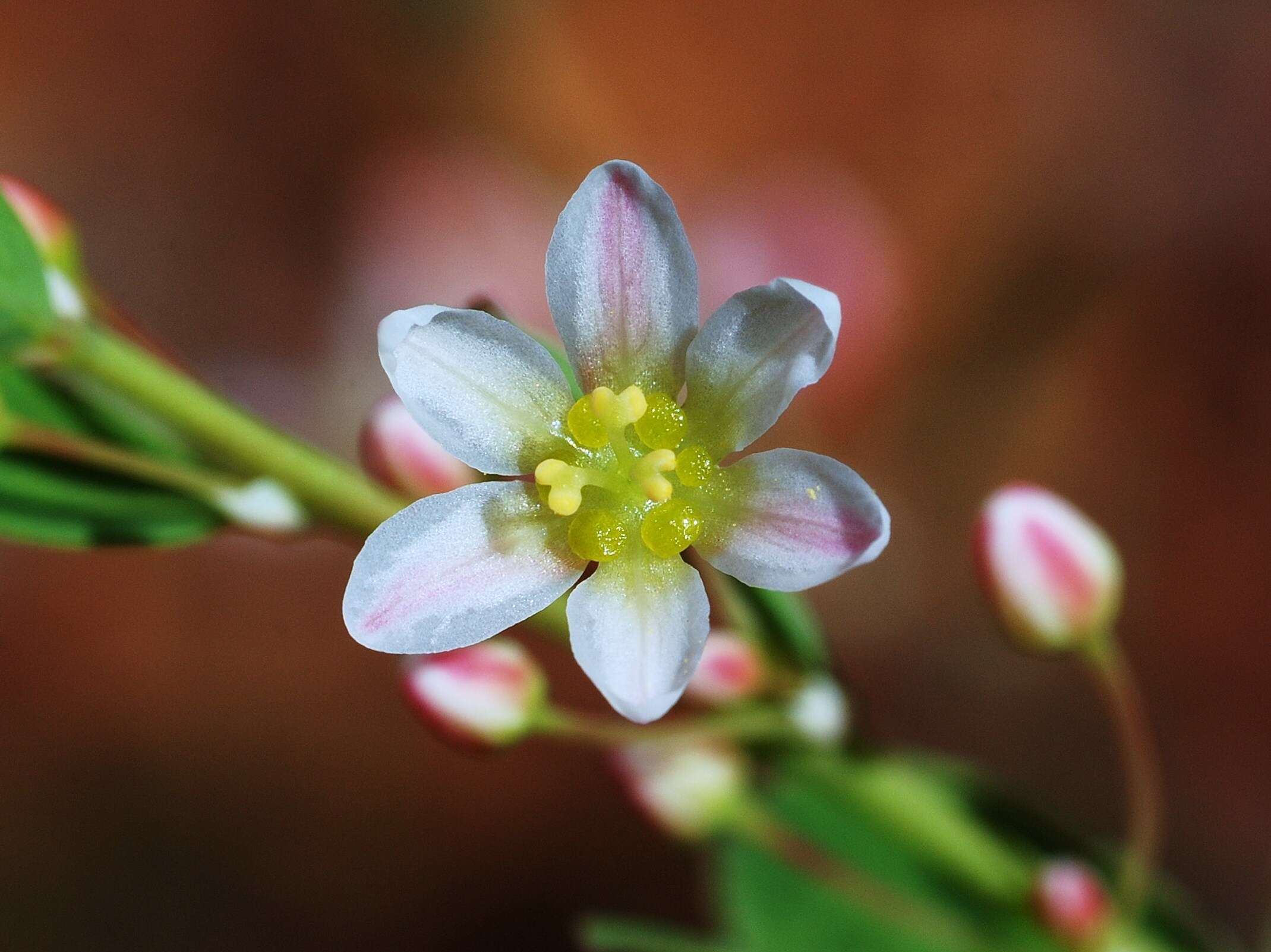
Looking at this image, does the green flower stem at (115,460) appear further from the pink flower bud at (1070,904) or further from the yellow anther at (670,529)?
the pink flower bud at (1070,904)

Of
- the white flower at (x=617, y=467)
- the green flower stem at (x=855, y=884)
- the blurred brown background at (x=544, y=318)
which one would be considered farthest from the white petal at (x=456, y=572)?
the blurred brown background at (x=544, y=318)

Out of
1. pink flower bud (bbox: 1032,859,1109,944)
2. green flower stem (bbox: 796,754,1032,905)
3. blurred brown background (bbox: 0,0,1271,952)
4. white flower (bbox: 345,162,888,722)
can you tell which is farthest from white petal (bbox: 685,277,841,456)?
blurred brown background (bbox: 0,0,1271,952)

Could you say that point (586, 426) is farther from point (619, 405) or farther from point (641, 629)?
point (641, 629)

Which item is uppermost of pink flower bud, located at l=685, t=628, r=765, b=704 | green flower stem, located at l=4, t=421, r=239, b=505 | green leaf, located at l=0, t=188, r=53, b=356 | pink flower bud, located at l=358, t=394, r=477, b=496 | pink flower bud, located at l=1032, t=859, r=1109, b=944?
green leaf, located at l=0, t=188, r=53, b=356

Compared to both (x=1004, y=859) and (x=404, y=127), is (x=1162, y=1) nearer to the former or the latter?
(x=404, y=127)

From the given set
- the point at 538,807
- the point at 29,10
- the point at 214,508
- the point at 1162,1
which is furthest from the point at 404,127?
the point at 214,508

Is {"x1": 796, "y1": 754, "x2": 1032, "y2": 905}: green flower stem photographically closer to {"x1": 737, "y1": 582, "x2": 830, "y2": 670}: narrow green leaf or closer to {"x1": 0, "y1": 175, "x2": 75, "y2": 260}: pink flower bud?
{"x1": 737, "y1": 582, "x2": 830, "y2": 670}: narrow green leaf

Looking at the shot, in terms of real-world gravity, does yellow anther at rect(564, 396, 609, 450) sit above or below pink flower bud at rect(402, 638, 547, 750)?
above
